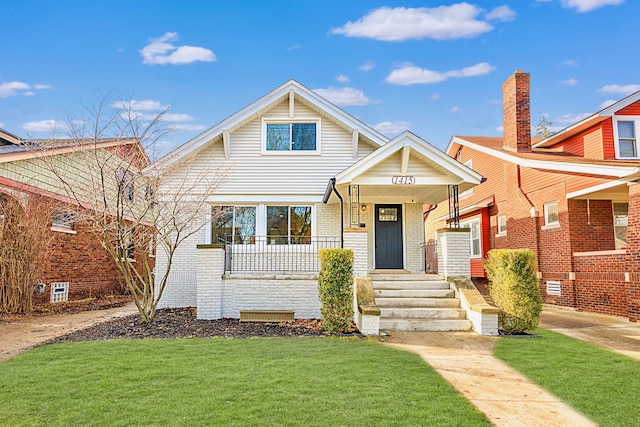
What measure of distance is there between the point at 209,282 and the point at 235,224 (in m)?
2.84

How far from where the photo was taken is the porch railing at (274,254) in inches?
489

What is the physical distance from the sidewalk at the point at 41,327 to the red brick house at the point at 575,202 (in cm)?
1318

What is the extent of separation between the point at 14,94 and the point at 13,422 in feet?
56.0

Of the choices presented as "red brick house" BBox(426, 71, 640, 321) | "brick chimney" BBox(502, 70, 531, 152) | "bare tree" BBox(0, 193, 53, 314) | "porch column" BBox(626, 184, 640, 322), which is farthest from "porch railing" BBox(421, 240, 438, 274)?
"bare tree" BBox(0, 193, 53, 314)

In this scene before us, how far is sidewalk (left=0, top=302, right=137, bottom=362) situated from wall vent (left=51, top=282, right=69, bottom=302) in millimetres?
2325

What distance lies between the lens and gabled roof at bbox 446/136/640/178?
33.5ft

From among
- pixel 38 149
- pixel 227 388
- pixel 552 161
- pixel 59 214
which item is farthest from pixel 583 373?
pixel 59 214

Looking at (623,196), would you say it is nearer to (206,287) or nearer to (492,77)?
(492,77)

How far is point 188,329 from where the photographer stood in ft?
30.5

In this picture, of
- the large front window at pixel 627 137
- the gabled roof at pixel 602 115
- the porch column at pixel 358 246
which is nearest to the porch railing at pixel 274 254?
the porch column at pixel 358 246

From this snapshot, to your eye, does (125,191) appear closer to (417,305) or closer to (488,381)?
(417,305)

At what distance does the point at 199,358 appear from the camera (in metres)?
6.53

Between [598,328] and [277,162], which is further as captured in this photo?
[277,162]

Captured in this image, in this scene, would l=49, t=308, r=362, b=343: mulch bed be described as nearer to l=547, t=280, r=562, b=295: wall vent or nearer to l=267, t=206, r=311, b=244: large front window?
l=267, t=206, r=311, b=244: large front window
